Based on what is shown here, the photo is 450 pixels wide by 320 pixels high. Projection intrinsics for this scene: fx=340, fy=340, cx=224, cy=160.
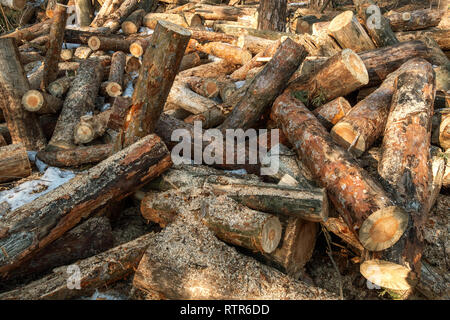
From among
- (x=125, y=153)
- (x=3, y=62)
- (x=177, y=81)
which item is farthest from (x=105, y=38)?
(x=125, y=153)

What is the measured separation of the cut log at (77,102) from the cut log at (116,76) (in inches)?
7.8

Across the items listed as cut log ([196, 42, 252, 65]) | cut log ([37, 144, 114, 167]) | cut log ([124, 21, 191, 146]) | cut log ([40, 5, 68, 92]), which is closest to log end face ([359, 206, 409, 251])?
cut log ([124, 21, 191, 146])

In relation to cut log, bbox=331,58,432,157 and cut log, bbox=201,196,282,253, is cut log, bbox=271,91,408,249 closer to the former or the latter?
cut log, bbox=331,58,432,157

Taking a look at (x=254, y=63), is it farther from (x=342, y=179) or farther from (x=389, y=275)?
(x=389, y=275)

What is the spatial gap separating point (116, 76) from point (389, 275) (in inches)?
217

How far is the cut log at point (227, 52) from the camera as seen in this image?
6.74m

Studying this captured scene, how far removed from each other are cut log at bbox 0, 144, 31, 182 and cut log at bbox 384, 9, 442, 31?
667cm

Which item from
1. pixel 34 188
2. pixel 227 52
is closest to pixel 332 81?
pixel 227 52

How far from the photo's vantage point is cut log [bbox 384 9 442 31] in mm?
6426

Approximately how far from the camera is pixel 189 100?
5.38 m

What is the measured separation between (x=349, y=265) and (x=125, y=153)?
2.32 metres

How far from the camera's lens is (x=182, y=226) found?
9.42 feet

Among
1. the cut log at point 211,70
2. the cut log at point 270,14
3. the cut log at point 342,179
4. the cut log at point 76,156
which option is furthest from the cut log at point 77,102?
the cut log at point 270,14

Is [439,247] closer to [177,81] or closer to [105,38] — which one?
[177,81]
